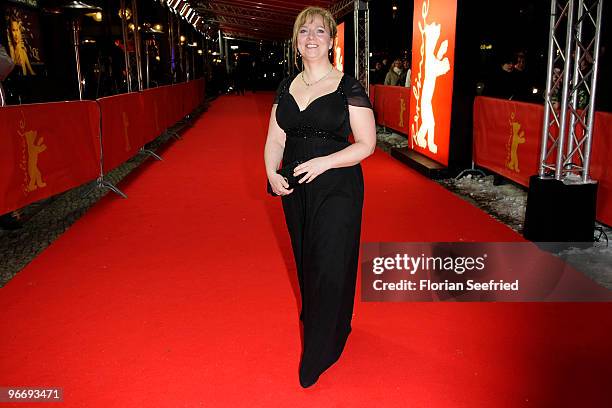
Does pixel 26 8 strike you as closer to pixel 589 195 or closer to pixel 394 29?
pixel 589 195

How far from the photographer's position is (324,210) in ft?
7.91

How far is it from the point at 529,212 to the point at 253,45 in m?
53.9

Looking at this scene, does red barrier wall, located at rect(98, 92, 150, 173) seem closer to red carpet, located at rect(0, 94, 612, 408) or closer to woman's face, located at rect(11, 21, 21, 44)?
red carpet, located at rect(0, 94, 612, 408)

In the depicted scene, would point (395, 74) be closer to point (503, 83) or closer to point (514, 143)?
point (503, 83)

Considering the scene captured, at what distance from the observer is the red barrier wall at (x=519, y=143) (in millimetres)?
4777

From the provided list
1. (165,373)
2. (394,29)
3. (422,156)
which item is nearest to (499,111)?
(422,156)

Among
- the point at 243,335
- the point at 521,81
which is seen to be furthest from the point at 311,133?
the point at 521,81

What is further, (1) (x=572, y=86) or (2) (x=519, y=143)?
(2) (x=519, y=143)

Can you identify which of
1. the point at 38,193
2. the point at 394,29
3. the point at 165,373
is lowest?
the point at 165,373

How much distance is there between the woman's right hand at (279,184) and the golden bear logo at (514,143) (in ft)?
15.1

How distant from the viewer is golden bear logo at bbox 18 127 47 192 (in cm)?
487

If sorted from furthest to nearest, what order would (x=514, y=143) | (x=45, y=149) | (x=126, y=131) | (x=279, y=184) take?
(x=126, y=131), (x=514, y=143), (x=45, y=149), (x=279, y=184)

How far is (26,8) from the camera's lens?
476 inches

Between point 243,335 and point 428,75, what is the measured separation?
6395mm
